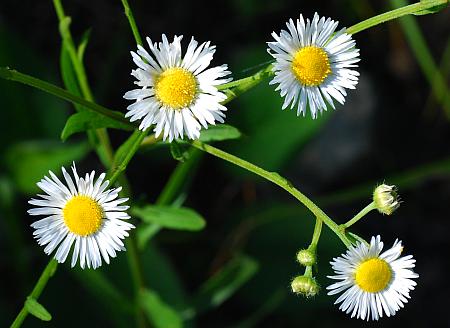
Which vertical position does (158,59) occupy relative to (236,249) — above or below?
below

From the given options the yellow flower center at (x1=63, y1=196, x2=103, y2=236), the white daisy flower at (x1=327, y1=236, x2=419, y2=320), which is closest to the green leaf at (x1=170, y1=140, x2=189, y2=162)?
the yellow flower center at (x1=63, y1=196, x2=103, y2=236)

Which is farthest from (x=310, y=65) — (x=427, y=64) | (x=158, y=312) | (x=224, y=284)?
(x=427, y=64)

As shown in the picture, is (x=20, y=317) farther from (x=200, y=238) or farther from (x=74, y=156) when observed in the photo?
(x=200, y=238)

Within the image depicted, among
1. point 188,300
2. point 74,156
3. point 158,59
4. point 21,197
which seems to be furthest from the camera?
point 21,197

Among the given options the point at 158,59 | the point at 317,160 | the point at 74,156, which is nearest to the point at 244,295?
the point at 317,160

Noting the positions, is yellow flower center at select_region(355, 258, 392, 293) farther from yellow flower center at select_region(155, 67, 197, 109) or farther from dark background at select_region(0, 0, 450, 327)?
dark background at select_region(0, 0, 450, 327)

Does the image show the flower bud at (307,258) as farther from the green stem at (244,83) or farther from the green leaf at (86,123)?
the green leaf at (86,123)
